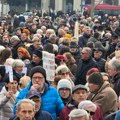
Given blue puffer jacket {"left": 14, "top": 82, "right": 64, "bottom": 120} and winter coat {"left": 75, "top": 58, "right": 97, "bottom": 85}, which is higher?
blue puffer jacket {"left": 14, "top": 82, "right": 64, "bottom": 120}

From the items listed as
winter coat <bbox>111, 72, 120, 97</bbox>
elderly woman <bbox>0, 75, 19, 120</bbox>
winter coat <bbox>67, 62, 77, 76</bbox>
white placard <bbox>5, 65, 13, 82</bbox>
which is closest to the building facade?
winter coat <bbox>67, 62, 77, 76</bbox>

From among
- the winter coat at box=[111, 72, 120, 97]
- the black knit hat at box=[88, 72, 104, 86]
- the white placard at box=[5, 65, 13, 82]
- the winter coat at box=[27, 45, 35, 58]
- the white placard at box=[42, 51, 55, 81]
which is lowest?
the winter coat at box=[27, 45, 35, 58]

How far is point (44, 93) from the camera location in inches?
380

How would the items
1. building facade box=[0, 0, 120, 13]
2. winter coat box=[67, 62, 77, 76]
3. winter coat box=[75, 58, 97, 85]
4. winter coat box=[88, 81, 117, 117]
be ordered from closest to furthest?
1. winter coat box=[88, 81, 117, 117]
2. winter coat box=[75, 58, 97, 85]
3. winter coat box=[67, 62, 77, 76]
4. building facade box=[0, 0, 120, 13]

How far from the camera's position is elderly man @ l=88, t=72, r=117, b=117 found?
997 cm

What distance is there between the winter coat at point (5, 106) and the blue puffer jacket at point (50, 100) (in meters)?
0.19

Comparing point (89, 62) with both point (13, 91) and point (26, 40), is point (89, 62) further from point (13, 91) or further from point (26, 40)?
point (26, 40)

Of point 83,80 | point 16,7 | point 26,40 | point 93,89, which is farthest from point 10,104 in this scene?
point 16,7

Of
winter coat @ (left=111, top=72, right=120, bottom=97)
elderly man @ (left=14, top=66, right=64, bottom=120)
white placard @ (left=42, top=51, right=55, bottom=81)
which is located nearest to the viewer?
elderly man @ (left=14, top=66, right=64, bottom=120)

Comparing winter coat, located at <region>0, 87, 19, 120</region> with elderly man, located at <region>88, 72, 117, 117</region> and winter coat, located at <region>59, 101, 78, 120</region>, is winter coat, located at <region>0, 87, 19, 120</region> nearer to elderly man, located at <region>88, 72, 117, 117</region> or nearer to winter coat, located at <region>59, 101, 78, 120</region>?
winter coat, located at <region>59, 101, 78, 120</region>

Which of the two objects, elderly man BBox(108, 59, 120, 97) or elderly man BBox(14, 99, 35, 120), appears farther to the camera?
elderly man BBox(108, 59, 120, 97)

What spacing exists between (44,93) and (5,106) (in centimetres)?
60

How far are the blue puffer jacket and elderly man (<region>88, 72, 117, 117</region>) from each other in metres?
0.50

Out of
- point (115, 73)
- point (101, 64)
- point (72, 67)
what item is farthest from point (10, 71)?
point (101, 64)
